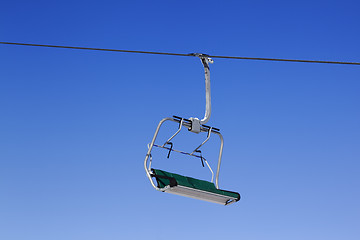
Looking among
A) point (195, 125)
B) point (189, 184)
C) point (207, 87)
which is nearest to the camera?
point (189, 184)

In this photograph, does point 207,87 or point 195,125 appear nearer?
point 195,125

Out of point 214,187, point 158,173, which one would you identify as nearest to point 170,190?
point 158,173

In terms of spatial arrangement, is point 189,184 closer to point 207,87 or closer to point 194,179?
point 194,179

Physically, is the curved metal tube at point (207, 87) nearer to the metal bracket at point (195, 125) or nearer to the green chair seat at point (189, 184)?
the metal bracket at point (195, 125)

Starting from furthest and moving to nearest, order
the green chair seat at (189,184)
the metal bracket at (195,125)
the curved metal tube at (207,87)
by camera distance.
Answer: the curved metal tube at (207,87), the metal bracket at (195,125), the green chair seat at (189,184)

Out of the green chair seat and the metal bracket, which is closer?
the green chair seat

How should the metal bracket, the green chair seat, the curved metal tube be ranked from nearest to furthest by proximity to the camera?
the green chair seat, the metal bracket, the curved metal tube

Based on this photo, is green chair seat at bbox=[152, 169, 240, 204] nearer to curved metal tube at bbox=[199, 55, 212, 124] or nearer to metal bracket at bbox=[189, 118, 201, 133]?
metal bracket at bbox=[189, 118, 201, 133]

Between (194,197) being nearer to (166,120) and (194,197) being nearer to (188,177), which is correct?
(188,177)

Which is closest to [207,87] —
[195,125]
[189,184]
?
[195,125]

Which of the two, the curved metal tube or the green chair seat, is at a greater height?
the curved metal tube

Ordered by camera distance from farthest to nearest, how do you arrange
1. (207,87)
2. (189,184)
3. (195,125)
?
(207,87)
(195,125)
(189,184)

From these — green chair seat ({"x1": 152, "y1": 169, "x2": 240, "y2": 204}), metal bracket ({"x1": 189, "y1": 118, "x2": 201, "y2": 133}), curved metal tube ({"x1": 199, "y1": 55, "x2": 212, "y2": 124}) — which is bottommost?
green chair seat ({"x1": 152, "y1": 169, "x2": 240, "y2": 204})

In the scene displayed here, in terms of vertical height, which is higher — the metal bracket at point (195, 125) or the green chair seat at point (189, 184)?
the metal bracket at point (195, 125)
